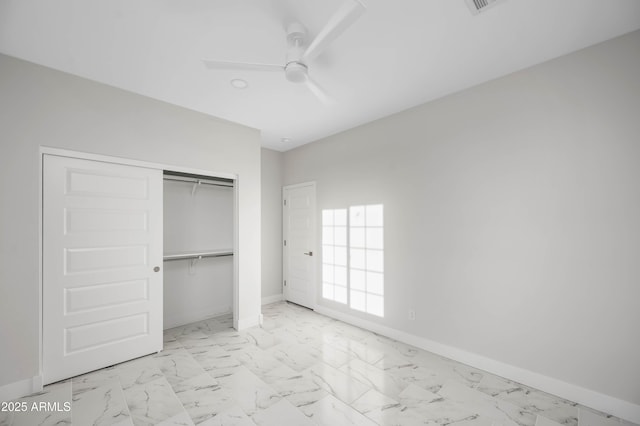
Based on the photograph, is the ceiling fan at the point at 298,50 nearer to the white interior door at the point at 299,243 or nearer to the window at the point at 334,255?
the window at the point at 334,255

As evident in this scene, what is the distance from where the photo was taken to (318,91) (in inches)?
98.4

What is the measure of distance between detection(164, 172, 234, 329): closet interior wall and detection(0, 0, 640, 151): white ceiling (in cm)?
155

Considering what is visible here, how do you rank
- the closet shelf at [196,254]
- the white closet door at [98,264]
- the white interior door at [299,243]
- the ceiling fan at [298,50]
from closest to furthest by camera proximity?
the ceiling fan at [298,50]
the white closet door at [98,264]
the closet shelf at [196,254]
the white interior door at [299,243]

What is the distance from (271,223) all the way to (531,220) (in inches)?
154

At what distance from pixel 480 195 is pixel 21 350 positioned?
4493mm

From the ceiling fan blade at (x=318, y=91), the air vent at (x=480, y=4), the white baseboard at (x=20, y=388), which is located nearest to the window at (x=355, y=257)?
the ceiling fan blade at (x=318, y=91)

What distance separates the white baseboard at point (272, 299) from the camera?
16.1 feet

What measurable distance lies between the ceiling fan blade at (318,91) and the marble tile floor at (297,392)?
2677 millimetres

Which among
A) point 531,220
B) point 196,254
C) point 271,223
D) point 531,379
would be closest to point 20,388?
point 196,254

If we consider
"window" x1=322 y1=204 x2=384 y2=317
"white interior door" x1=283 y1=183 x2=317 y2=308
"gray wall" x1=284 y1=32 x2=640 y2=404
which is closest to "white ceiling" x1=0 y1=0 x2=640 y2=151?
"gray wall" x1=284 y1=32 x2=640 y2=404

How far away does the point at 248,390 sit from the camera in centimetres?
238

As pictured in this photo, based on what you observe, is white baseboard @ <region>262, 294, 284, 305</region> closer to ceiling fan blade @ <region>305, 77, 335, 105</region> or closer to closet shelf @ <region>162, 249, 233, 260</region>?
closet shelf @ <region>162, 249, 233, 260</region>

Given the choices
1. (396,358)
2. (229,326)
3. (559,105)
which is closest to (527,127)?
(559,105)

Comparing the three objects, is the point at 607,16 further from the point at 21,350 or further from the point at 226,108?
the point at 21,350
